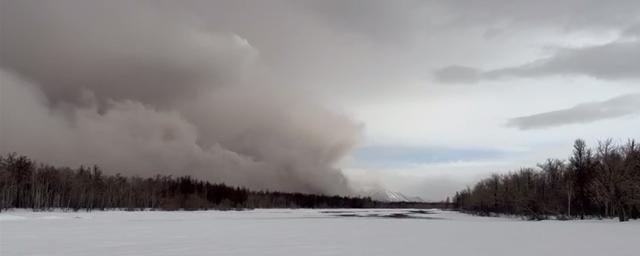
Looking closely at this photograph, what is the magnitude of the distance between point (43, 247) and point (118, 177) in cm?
14709

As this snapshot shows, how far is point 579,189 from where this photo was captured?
93.3 meters

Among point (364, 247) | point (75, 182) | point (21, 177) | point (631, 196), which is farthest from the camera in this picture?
point (75, 182)

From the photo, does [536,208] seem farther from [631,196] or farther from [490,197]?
[490,197]

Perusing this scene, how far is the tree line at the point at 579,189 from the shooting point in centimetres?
7531

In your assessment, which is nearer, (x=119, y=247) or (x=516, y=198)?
(x=119, y=247)

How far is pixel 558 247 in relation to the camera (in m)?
26.0

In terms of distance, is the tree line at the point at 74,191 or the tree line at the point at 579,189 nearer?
the tree line at the point at 579,189

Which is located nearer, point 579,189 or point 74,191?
point 579,189

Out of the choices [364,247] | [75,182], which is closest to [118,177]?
[75,182]

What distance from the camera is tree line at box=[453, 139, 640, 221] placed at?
75.3m

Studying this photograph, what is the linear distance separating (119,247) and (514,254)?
60.5 ft

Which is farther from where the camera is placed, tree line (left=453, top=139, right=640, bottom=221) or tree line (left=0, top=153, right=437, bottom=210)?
tree line (left=0, top=153, right=437, bottom=210)

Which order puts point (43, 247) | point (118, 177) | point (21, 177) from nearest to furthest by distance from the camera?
point (43, 247), point (21, 177), point (118, 177)

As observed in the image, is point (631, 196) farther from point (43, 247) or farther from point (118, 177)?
point (118, 177)
